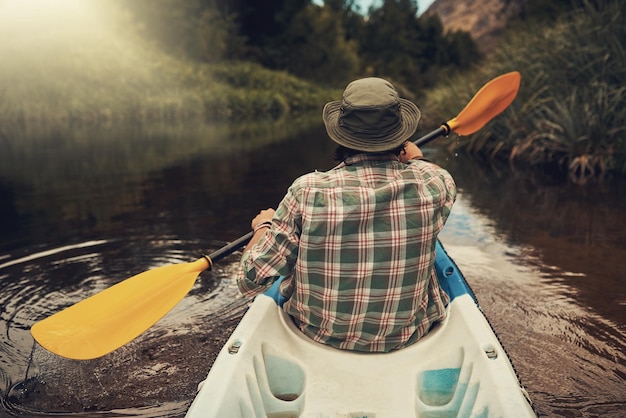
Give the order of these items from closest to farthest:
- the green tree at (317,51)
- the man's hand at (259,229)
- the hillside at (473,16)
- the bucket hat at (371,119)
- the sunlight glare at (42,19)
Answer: the bucket hat at (371,119) → the man's hand at (259,229) → the sunlight glare at (42,19) → the green tree at (317,51) → the hillside at (473,16)

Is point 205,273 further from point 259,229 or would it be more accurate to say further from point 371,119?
point 371,119

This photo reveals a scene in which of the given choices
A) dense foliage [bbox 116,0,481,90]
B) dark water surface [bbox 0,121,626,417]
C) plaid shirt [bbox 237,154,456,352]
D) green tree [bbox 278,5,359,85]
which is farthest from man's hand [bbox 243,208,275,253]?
green tree [bbox 278,5,359,85]

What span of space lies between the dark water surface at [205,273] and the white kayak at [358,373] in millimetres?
692

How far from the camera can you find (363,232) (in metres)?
2.04

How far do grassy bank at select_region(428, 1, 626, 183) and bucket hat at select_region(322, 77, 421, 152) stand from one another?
6111mm

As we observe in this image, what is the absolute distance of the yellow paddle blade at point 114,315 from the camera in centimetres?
255

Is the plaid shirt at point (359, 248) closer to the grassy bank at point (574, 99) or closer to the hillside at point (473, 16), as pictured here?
the grassy bank at point (574, 99)

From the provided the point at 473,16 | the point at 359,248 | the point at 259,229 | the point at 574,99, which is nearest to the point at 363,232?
the point at 359,248

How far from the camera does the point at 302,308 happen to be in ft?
7.43

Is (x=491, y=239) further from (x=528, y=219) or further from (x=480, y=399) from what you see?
(x=480, y=399)

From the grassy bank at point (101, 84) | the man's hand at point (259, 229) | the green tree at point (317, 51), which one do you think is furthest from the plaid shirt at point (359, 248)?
the green tree at point (317, 51)

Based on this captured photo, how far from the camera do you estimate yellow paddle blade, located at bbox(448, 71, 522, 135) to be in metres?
4.20

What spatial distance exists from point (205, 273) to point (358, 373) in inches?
97.3

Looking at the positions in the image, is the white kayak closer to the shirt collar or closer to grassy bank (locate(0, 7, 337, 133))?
the shirt collar
